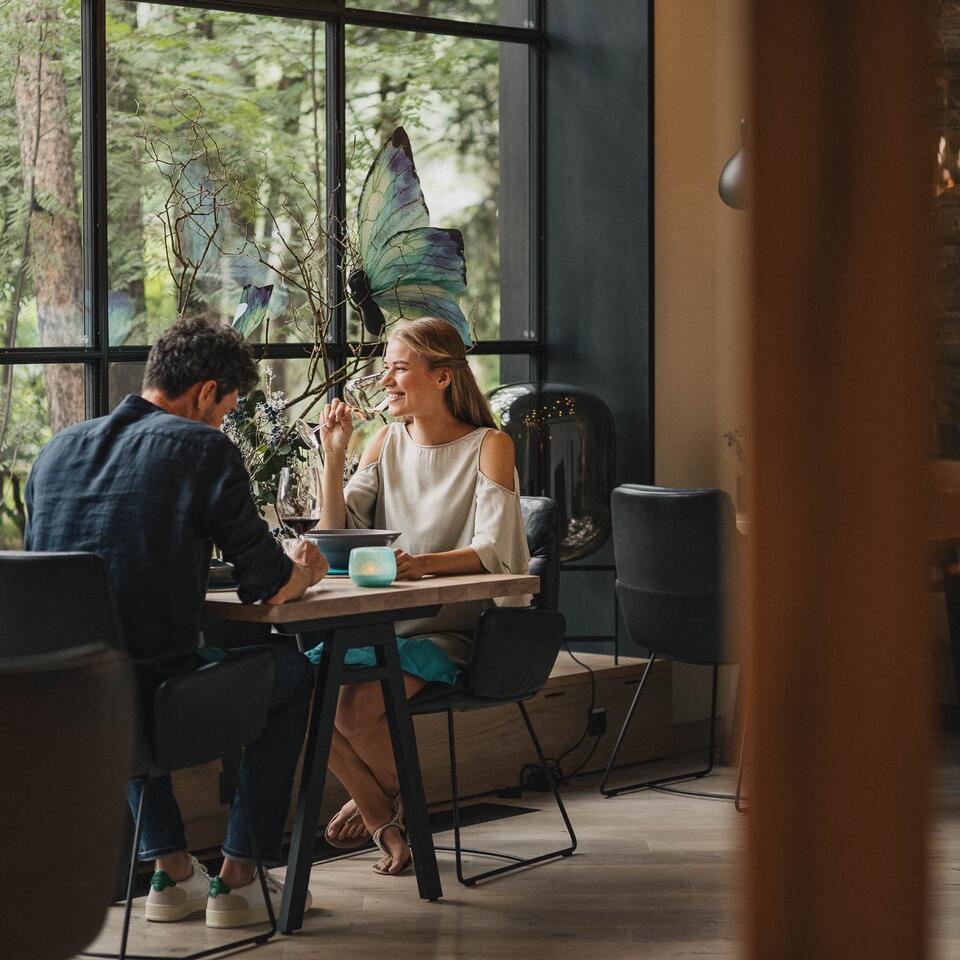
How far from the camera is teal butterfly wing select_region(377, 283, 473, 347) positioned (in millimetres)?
4766

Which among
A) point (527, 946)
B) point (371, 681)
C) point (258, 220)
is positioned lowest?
point (527, 946)

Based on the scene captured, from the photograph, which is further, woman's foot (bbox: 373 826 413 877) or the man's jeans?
woman's foot (bbox: 373 826 413 877)

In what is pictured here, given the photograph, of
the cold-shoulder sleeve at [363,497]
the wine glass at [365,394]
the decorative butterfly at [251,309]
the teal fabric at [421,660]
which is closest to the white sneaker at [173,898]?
the teal fabric at [421,660]

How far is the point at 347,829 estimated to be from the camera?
3.49 m

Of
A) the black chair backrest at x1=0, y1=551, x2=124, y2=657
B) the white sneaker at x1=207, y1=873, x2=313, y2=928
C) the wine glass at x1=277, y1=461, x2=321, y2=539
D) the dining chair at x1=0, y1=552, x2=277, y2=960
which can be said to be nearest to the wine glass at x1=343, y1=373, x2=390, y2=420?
the wine glass at x1=277, y1=461, x2=321, y2=539

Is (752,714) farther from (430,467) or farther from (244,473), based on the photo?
(430,467)

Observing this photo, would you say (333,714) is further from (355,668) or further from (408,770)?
(408,770)

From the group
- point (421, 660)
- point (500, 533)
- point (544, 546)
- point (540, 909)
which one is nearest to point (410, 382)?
point (500, 533)

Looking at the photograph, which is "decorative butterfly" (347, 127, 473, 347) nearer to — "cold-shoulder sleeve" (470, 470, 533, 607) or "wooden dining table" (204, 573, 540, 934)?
"cold-shoulder sleeve" (470, 470, 533, 607)

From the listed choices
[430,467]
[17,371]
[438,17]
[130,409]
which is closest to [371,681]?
[430,467]

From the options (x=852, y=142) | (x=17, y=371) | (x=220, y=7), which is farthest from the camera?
(x=220, y=7)

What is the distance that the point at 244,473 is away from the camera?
2775mm

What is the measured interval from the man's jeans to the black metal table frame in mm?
56

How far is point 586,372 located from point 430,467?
1762 millimetres
